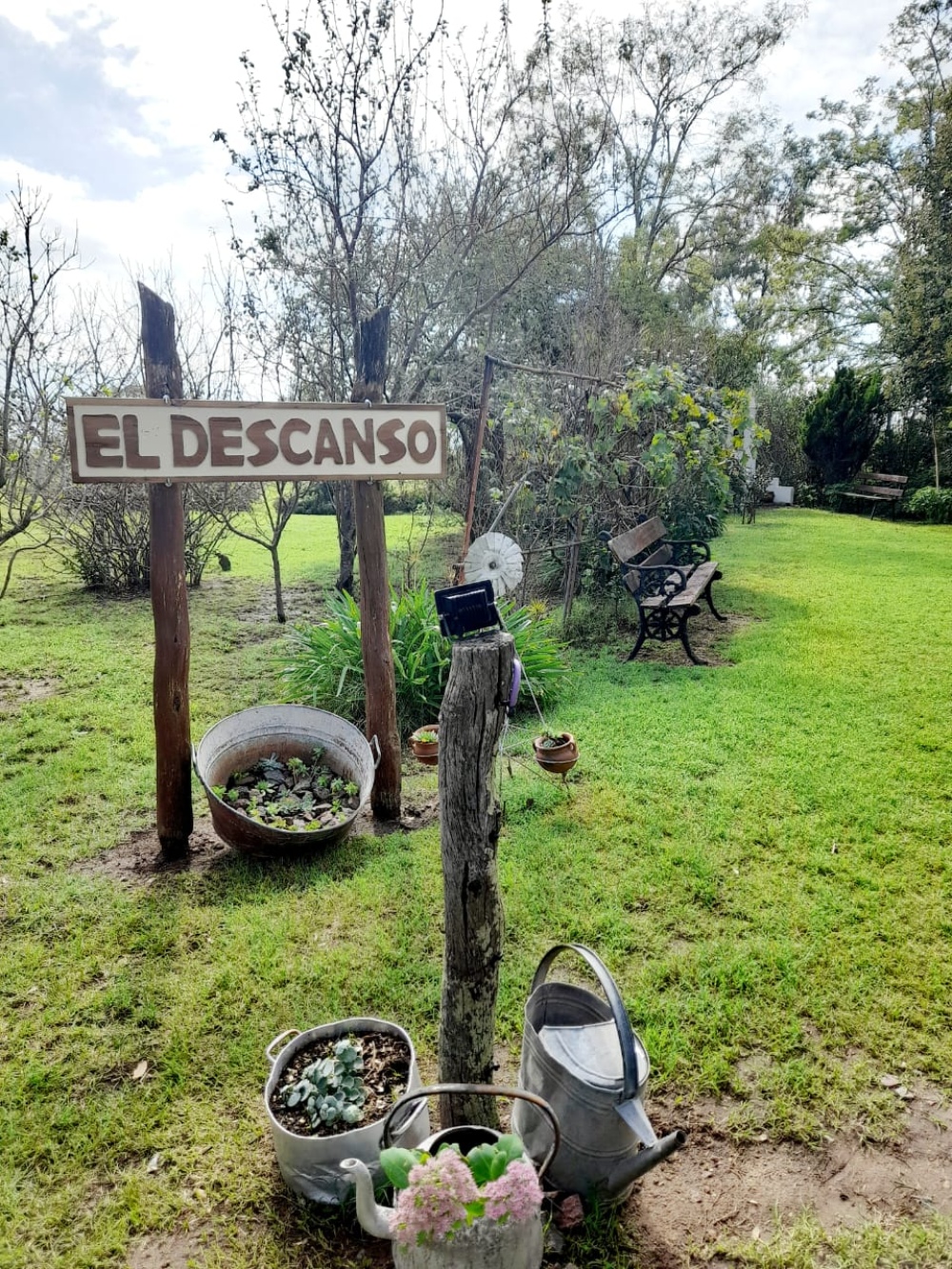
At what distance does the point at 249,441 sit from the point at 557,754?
7.71 ft

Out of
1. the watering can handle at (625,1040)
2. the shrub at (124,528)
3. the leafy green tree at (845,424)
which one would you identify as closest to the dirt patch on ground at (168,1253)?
the watering can handle at (625,1040)

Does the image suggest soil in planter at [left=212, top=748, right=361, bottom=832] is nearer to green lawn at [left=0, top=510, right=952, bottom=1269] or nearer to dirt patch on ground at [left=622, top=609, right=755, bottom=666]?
green lawn at [left=0, top=510, right=952, bottom=1269]

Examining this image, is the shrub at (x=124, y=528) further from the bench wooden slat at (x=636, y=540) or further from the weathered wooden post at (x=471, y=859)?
the weathered wooden post at (x=471, y=859)

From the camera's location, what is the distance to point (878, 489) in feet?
56.7

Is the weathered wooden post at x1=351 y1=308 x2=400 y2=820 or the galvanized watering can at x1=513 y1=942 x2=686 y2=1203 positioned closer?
the galvanized watering can at x1=513 y1=942 x2=686 y2=1203

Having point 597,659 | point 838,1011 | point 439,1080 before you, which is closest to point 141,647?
point 597,659

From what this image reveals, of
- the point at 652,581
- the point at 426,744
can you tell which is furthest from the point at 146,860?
the point at 652,581

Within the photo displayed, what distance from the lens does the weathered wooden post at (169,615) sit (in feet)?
10.6

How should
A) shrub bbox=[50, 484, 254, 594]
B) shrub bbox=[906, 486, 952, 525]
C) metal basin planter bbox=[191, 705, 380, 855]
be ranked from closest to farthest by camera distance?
metal basin planter bbox=[191, 705, 380, 855] → shrub bbox=[50, 484, 254, 594] → shrub bbox=[906, 486, 952, 525]

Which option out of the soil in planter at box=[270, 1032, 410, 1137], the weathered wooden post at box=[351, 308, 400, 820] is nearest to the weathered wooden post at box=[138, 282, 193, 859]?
the weathered wooden post at box=[351, 308, 400, 820]

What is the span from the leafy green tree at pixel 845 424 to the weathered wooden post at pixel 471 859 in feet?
64.8

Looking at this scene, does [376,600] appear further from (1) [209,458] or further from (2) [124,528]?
(2) [124,528]

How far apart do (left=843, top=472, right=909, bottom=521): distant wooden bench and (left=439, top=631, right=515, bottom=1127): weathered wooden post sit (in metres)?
18.0

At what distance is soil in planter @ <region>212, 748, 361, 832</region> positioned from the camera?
372 cm
